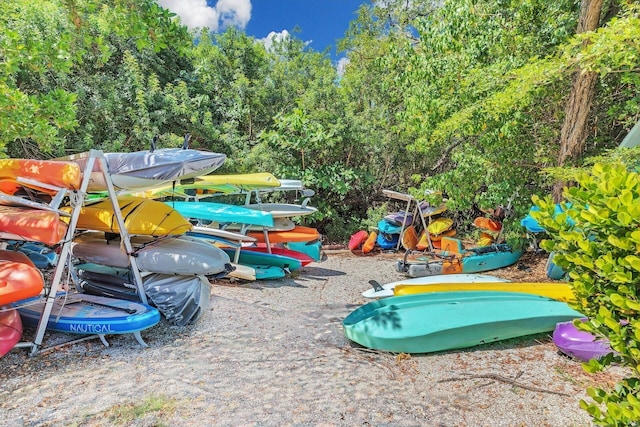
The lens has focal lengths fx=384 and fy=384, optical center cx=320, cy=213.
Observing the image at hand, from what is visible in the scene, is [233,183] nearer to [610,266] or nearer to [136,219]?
[136,219]

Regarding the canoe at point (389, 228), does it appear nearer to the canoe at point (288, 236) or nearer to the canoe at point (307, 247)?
the canoe at point (307, 247)

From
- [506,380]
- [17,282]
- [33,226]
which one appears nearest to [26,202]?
[33,226]

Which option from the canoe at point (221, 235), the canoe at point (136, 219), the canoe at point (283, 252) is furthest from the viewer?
the canoe at point (283, 252)

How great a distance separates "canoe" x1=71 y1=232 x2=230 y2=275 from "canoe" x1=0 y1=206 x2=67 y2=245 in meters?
0.96

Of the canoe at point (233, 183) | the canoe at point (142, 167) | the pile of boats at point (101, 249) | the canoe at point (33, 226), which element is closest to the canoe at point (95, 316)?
the pile of boats at point (101, 249)

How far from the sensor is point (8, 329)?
3152 mm

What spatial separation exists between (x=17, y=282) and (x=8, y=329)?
0.52m

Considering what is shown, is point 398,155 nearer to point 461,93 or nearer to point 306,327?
point 461,93

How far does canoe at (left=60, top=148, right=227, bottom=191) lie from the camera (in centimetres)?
365

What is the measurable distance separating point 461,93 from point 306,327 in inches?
179

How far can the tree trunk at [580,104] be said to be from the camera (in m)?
5.34

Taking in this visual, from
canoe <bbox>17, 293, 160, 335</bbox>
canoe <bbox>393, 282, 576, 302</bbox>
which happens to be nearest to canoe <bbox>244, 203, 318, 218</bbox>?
canoe <bbox>393, 282, 576, 302</bbox>

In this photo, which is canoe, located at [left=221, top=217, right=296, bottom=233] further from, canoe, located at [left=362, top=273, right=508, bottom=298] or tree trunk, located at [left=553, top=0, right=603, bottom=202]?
tree trunk, located at [left=553, top=0, right=603, bottom=202]

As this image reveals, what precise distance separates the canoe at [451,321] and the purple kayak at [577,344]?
31 cm
